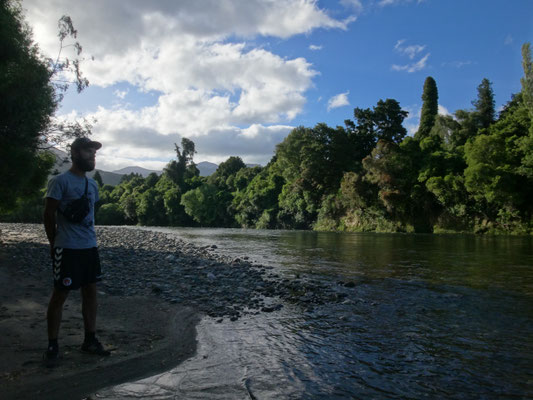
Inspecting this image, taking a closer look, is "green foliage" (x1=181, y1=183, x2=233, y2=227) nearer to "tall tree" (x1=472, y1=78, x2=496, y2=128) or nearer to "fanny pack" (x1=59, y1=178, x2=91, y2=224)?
"tall tree" (x1=472, y1=78, x2=496, y2=128)

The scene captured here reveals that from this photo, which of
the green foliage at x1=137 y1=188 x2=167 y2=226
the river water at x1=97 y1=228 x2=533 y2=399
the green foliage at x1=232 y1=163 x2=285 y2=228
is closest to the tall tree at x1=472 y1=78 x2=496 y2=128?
the green foliage at x1=232 y1=163 x2=285 y2=228

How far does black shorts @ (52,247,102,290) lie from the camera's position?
13.2 feet

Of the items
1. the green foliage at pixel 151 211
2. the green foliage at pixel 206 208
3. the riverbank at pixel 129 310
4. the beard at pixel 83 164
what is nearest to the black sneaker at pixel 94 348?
the riverbank at pixel 129 310

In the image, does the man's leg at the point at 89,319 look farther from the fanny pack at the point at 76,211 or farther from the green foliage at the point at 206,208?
the green foliage at the point at 206,208

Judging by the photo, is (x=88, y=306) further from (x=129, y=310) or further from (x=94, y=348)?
(x=129, y=310)

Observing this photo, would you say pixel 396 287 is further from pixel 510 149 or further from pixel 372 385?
pixel 510 149

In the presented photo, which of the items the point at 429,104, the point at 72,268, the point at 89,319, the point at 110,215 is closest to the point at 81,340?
the point at 89,319

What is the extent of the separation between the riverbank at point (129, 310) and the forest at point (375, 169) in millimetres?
6203

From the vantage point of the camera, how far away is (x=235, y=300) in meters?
7.68

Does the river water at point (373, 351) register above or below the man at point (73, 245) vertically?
below

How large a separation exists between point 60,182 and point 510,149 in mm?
42644

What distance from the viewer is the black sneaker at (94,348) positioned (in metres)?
4.18

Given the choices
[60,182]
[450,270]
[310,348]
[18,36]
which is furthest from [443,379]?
[18,36]

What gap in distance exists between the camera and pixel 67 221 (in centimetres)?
421
